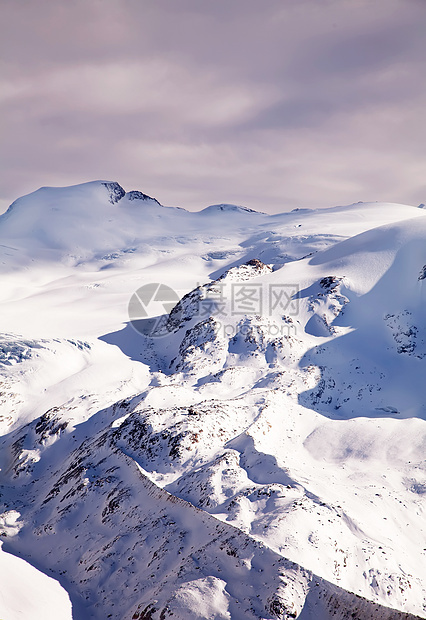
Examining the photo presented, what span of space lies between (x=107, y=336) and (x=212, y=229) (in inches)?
4478

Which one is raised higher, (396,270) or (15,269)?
(15,269)

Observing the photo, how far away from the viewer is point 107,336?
43.0m

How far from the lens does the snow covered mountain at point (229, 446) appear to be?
13.0 m

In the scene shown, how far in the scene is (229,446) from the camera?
20969 millimetres

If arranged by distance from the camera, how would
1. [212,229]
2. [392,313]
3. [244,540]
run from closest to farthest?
[244,540]
[392,313]
[212,229]

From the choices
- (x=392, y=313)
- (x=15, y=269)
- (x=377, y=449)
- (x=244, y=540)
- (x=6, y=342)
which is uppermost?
(x=15, y=269)

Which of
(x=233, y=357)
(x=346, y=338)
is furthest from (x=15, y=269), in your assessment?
(x=346, y=338)

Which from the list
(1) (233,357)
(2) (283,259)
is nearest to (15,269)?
(2) (283,259)

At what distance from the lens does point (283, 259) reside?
8875 cm

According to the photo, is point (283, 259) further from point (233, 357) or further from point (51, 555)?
point (51, 555)

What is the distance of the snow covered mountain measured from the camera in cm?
1301

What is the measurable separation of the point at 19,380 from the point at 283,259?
220ft

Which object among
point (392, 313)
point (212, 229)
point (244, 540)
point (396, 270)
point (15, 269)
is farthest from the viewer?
point (212, 229)

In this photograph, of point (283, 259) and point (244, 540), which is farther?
point (283, 259)
